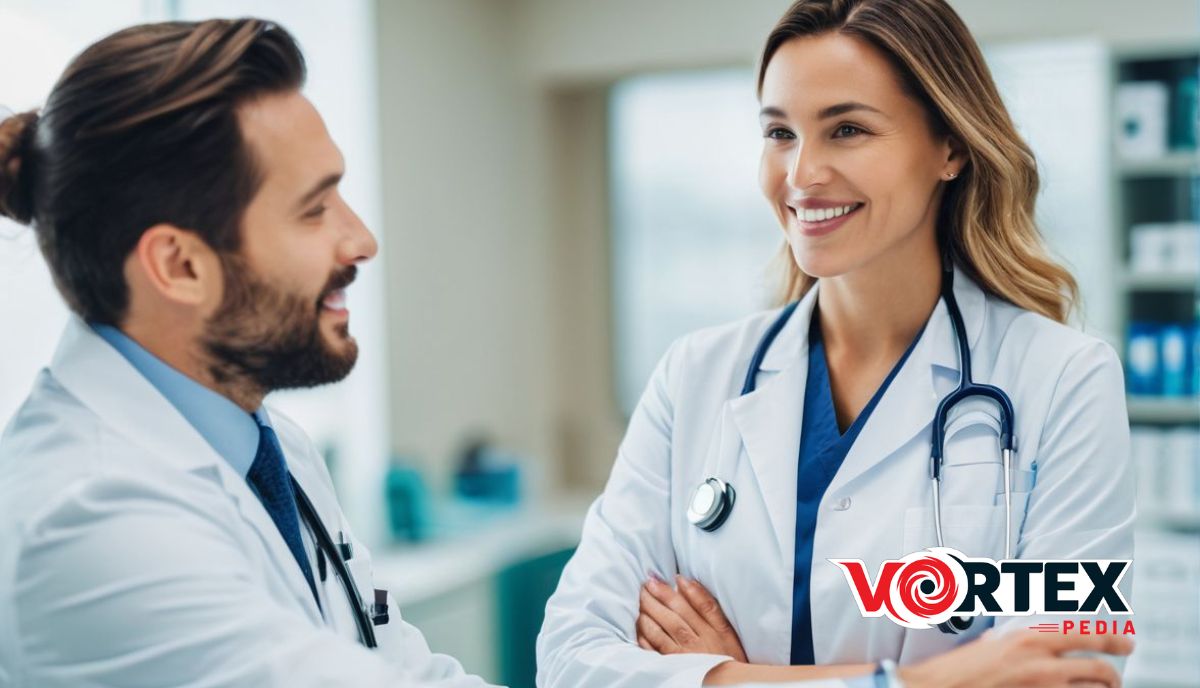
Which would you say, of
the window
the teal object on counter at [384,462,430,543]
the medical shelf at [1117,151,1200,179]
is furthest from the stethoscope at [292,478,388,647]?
the window

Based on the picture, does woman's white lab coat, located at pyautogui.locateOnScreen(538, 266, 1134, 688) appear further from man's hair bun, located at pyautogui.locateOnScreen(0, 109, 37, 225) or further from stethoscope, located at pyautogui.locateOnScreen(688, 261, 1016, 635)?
man's hair bun, located at pyautogui.locateOnScreen(0, 109, 37, 225)

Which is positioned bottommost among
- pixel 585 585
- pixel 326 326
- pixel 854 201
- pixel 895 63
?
pixel 585 585

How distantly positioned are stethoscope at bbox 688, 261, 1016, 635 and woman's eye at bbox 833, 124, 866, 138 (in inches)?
8.6

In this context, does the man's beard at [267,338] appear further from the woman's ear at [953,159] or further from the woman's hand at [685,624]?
the woman's ear at [953,159]

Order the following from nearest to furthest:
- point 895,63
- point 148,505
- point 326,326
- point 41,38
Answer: point 148,505, point 326,326, point 895,63, point 41,38

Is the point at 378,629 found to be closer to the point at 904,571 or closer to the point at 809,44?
the point at 904,571

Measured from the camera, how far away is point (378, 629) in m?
1.21

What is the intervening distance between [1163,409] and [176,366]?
2879mm

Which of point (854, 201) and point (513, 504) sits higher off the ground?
point (854, 201)

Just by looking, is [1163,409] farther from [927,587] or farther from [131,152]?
[131,152]

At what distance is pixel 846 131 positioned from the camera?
1.29 m

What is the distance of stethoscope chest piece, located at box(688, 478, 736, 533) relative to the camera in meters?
1.31

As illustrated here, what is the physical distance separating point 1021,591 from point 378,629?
65 cm

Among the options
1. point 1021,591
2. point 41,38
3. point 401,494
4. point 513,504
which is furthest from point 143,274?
point 513,504
